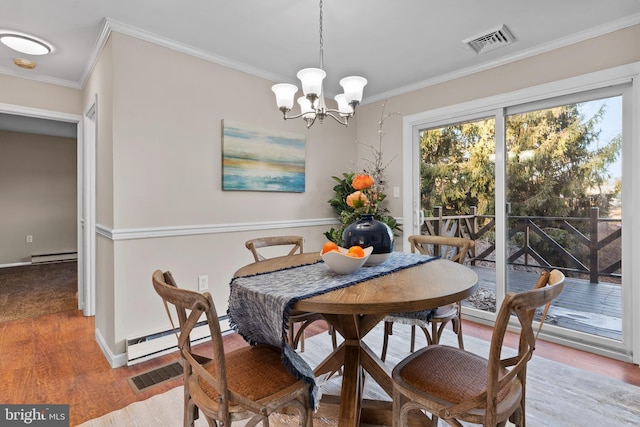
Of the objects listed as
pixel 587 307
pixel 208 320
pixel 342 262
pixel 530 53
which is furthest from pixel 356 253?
pixel 530 53

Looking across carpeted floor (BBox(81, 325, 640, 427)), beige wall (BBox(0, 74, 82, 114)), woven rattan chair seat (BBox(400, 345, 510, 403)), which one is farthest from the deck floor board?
beige wall (BBox(0, 74, 82, 114))

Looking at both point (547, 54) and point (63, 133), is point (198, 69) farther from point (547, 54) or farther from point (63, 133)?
point (63, 133)

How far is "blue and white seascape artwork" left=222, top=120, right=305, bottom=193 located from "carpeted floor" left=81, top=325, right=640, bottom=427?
165 centimetres

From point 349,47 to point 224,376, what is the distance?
252 centimetres

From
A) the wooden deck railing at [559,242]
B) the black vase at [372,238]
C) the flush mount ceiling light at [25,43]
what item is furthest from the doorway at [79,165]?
the wooden deck railing at [559,242]

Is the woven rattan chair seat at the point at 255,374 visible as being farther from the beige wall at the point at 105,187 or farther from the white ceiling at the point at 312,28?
the white ceiling at the point at 312,28

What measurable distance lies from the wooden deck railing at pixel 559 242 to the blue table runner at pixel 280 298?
1.78 meters

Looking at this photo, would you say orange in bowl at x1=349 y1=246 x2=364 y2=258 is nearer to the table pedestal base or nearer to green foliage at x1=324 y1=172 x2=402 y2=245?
the table pedestal base

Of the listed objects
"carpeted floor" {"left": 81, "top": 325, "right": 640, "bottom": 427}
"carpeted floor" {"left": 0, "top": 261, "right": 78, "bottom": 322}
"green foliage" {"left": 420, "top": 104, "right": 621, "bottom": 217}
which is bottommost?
"carpeted floor" {"left": 81, "top": 325, "right": 640, "bottom": 427}

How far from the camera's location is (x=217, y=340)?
1.08 m

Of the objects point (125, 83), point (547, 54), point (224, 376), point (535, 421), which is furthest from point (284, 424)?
point (547, 54)

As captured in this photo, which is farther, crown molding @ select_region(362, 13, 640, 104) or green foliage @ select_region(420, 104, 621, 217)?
green foliage @ select_region(420, 104, 621, 217)

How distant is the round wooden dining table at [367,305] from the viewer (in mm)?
1226

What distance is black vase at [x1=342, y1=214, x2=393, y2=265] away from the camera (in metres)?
1.77
